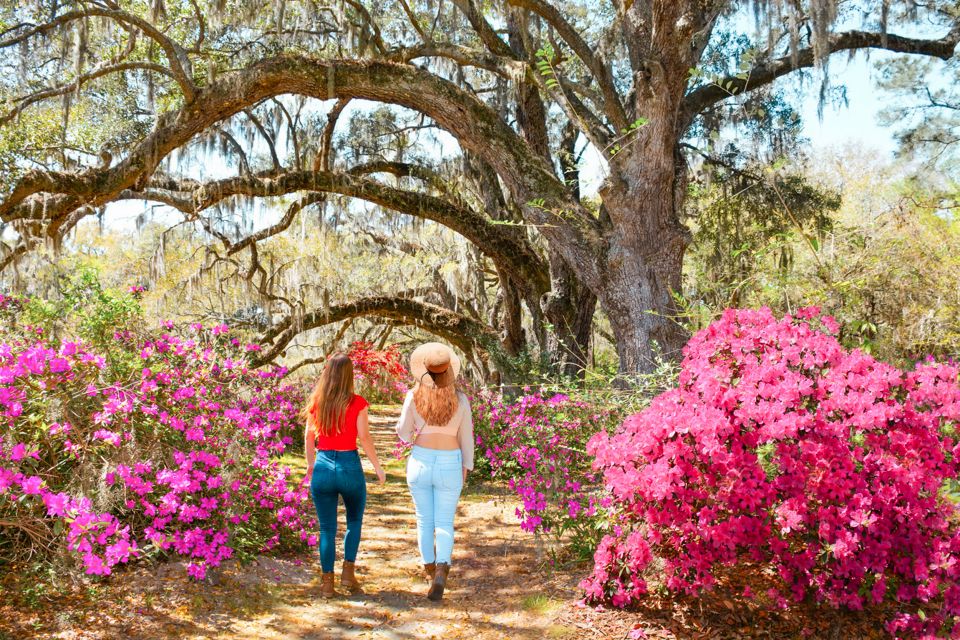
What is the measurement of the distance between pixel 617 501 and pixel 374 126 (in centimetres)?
868

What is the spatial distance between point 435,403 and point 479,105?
12.5 feet

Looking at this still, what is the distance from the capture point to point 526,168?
21.4 feet

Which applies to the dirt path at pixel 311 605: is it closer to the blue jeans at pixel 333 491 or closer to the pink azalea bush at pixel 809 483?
the blue jeans at pixel 333 491

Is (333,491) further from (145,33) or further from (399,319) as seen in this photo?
(399,319)

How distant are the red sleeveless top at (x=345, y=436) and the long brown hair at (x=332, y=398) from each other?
0.07 feet

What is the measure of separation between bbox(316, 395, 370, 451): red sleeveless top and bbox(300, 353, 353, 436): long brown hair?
0.8 inches

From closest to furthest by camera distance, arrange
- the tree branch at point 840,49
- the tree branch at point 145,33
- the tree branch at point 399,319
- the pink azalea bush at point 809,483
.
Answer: the pink azalea bush at point 809,483
the tree branch at point 145,33
the tree branch at point 840,49
the tree branch at point 399,319

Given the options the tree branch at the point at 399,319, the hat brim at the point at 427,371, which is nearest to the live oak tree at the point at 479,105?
the tree branch at the point at 399,319

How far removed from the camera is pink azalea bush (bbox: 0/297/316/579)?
2.98 meters

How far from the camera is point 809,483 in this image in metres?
3.00

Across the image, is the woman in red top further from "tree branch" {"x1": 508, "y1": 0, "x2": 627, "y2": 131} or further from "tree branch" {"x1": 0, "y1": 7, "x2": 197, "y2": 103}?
"tree branch" {"x1": 508, "y1": 0, "x2": 627, "y2": 131}

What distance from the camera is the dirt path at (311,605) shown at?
3.32 meters

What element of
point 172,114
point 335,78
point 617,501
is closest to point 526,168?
point 335,78

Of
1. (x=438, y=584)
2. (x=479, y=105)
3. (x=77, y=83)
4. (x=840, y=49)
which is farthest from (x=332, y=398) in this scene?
(x=840, y=49)
